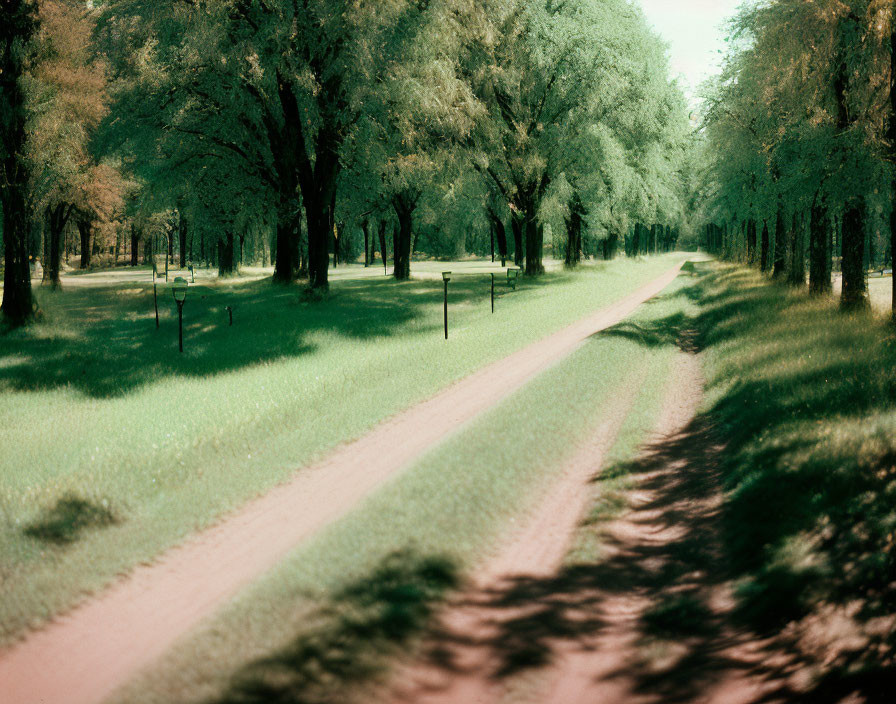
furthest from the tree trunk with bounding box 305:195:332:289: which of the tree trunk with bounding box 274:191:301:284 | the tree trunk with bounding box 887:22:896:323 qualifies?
the tree trunk with bounding box 887:22:896:323

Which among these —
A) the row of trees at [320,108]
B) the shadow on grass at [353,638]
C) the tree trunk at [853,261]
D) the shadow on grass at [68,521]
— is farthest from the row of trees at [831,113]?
the shadow on grass at [68,521]

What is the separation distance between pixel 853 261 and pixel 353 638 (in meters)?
17.7

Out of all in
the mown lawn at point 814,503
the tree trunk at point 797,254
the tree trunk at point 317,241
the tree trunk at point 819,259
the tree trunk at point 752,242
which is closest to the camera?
the mown lawn at point 814,503

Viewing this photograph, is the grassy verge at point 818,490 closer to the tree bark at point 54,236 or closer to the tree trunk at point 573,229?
the tree bark at point 54,236

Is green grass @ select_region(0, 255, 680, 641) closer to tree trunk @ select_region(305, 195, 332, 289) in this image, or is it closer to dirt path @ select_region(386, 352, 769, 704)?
tree trunk @ select_region(305, 195, 332, 289)

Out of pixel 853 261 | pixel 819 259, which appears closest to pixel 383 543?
pixel 853 261

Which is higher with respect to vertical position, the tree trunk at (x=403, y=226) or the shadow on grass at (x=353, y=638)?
the tree trunk at (x=403, y=226)

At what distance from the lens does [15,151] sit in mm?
22062

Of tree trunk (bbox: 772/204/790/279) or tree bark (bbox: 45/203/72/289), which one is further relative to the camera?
tree bark (bbox: 45/203/72/289)

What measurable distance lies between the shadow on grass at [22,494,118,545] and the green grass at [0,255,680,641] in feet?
0.15

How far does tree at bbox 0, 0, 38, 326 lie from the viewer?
2139 cm

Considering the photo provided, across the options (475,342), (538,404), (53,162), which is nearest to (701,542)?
(538,404)

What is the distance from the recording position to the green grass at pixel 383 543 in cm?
447

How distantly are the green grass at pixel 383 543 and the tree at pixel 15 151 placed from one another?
57.7ft
